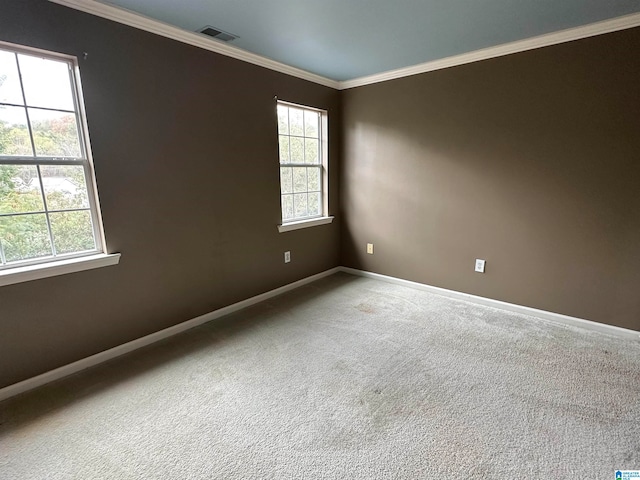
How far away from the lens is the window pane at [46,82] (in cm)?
187

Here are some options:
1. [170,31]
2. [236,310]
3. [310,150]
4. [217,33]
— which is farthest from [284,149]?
[236,310]

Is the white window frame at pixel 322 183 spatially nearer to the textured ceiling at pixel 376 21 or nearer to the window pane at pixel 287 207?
the window pane at pixel 287 207

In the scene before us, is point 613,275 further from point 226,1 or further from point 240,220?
point 226,1

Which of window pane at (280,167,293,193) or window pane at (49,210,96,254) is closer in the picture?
window pane at (49,210,96,254)

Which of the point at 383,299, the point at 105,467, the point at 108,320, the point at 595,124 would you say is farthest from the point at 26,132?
the point at 595,124

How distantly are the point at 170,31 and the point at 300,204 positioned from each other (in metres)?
2.00

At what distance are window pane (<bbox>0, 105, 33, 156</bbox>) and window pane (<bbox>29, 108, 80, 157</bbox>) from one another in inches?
1.5

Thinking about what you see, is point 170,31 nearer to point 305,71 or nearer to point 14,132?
point 14,132

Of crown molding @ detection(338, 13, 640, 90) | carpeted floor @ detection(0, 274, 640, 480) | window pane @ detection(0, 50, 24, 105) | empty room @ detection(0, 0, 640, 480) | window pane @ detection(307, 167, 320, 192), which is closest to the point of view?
carpeted floor @ detection(0, 274, 640, 480)

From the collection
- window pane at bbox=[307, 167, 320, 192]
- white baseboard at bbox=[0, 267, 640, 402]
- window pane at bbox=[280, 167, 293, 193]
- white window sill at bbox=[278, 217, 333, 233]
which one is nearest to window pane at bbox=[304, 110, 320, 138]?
window pane at bbox=[307, 167, 320, 192]

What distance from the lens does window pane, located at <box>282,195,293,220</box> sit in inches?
139

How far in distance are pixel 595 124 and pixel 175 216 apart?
3.40m

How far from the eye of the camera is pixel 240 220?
9.93 ft

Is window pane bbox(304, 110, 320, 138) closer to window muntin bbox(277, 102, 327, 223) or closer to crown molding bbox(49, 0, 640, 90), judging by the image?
window muntin bbox(277, 102, 327, 223)
